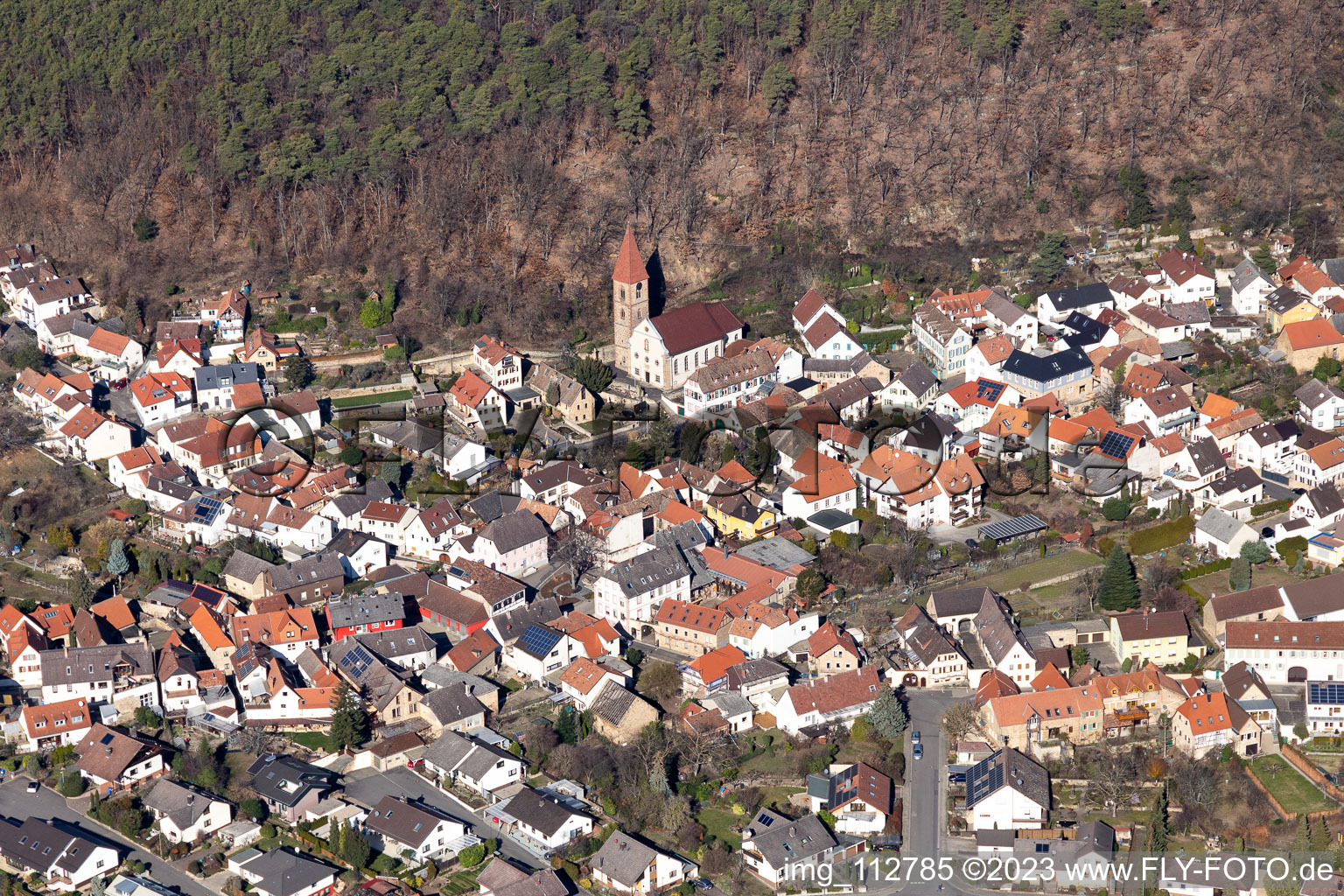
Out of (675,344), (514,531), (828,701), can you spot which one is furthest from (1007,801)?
(675,344)

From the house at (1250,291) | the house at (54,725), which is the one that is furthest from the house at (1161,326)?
the house at (54,725)

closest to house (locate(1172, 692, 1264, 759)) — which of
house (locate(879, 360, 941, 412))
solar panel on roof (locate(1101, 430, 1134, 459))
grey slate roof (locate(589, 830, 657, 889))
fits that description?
solar panel on roof (locate(1101, 430, 1134, 459))

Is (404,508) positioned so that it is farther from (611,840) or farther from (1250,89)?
(1250,89)

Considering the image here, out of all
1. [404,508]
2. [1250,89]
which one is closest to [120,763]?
[404,508]

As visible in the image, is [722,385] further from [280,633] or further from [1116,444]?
[280,633]

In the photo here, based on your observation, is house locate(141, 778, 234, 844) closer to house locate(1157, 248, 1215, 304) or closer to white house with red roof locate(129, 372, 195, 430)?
white house with red roof locate(129, 372, 195, 430)

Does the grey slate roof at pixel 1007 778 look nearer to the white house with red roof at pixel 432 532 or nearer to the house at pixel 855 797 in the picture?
the house at pixel 855 797
